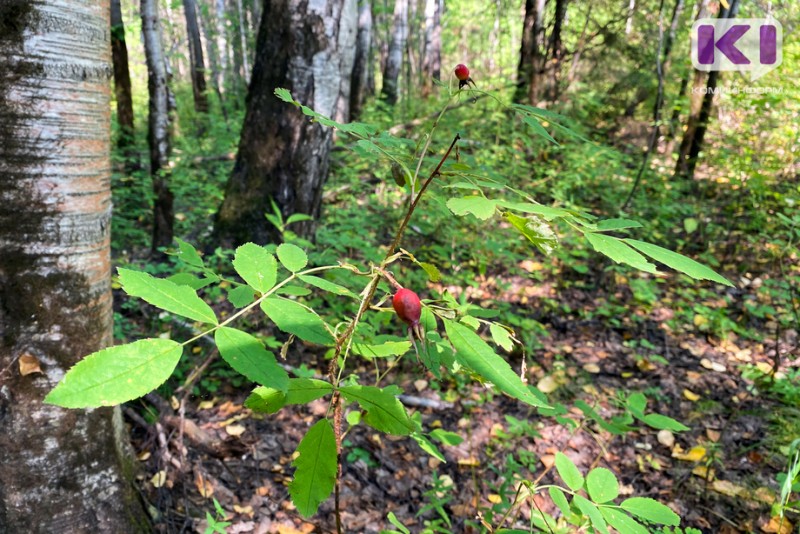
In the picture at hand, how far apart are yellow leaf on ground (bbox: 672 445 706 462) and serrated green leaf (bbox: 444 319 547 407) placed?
241cm

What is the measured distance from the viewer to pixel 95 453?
4.79 feet

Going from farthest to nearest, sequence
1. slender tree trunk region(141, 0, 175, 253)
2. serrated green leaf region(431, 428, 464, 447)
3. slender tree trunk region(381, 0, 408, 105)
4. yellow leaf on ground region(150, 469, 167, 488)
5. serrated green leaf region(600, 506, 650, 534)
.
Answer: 1. slender tree trunk region(381, 0, 408, 105)
2. slender tree trunk region(141, 0, 175, 253)
3. yellow leaf on ground region(150, 469, 167, 488)
4. serrated green leaf region(431, 428, 464, 447)
5. serrated green leaf region(600, 506, 650, 534)

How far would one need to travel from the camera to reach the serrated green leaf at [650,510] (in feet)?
3.23

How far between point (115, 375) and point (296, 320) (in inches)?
9.6

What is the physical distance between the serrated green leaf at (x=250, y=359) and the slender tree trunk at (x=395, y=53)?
10.2m

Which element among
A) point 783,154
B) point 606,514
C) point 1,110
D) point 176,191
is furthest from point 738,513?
point 176,191

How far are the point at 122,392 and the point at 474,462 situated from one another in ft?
7.08

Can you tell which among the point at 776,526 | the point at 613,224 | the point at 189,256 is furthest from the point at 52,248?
the point at 776,526

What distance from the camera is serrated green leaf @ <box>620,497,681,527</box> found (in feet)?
3.23

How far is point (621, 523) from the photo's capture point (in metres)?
0.95

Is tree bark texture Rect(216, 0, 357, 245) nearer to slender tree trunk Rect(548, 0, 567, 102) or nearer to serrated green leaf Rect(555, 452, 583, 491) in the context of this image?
serrated green leaf Rect(555, 452, 583, 491)

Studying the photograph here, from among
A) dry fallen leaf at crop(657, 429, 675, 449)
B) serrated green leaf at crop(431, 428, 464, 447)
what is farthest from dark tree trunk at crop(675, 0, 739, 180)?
serrated green leaf at crop(431, 428, 464, 447)

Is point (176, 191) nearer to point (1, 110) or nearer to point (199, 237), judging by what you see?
point (199, 237)

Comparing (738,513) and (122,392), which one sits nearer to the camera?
(122,392)
